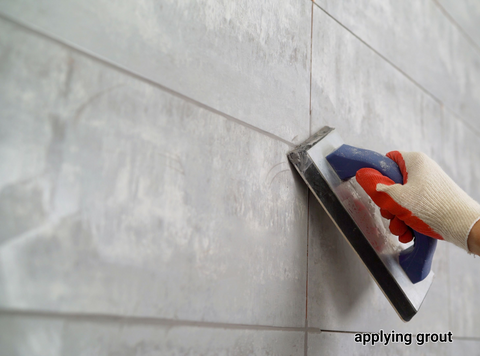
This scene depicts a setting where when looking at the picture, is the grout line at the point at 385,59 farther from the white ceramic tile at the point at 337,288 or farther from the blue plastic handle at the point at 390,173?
the white ceramic tile at the point at 337,288


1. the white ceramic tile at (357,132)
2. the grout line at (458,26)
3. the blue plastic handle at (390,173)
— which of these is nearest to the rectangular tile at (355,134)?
the white ceramic tile at (357,132)

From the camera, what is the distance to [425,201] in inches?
28.8

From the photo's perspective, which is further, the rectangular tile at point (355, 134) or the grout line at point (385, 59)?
the grout line at point (385, 59)

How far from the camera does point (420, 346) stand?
1.23 meters

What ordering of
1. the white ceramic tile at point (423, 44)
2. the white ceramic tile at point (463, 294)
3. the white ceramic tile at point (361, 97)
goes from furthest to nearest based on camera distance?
the white ceramic tile at point (463, 294) → the white ceramic tile at point (423, 44) → the white ceramic tile at point (361, 97)

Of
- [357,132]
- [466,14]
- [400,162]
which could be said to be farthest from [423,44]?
[400,162]

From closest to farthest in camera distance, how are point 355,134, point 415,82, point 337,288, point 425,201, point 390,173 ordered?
point 425,201 → point 390,173 → point 337,288 → point 355,134 → point 415,82

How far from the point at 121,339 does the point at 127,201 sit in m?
0.21

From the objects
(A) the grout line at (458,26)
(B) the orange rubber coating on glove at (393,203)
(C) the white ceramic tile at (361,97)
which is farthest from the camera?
(A) the grout line at (458,26)

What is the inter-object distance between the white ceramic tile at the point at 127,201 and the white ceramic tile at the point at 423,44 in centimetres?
60

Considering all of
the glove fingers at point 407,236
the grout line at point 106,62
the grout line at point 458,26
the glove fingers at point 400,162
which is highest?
the grout line at point 458,26

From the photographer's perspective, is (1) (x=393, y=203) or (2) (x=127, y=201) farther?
(1) (x=393, y=203)

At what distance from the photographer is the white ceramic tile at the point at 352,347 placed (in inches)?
35.5

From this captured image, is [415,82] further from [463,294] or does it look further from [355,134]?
[463,294]
